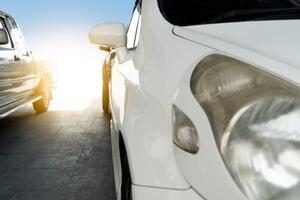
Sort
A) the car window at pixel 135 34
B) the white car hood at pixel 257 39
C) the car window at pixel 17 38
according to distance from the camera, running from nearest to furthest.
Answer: the white car hood at pixel 257 39 < the car window at pixel 135 34 < the car window at pixel 17 38

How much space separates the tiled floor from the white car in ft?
6.55

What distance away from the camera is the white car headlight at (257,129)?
1157 millimetres

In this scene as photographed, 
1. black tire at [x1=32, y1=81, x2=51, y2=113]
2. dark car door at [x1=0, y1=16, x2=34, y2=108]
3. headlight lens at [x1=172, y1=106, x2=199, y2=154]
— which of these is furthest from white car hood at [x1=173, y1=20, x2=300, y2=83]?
black tire at [x1=32, y1=81, x2=51, y2=113]

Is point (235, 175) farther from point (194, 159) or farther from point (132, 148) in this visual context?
point (132, 148)

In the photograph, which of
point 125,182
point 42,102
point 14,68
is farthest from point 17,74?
point 125,182

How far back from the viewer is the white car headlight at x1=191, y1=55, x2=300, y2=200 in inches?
45.6

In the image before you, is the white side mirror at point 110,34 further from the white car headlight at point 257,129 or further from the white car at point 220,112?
the white car headlight at point 257,129

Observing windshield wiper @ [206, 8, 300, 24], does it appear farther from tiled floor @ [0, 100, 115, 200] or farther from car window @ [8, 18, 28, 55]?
car window @ [8, 18, 28, 55]

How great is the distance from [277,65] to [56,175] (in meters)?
3.18

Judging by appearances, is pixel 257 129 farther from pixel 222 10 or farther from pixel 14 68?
pixel 14 68

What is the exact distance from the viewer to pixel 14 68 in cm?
620

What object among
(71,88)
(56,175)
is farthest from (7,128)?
(71,88)

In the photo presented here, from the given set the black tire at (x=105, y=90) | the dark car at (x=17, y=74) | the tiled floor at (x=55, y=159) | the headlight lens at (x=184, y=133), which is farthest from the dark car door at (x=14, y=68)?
the headlight lens at (x=184, y=133)

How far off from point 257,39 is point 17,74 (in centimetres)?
543
